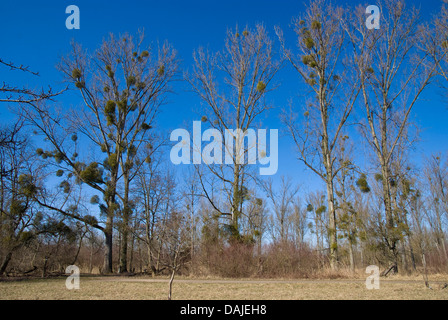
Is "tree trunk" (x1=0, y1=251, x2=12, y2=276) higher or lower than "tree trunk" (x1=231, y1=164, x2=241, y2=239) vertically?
lower

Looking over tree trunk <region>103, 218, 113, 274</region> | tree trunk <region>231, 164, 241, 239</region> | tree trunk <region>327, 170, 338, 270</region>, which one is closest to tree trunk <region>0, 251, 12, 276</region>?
tree trunk <region>103, 218, 113, 274</region>

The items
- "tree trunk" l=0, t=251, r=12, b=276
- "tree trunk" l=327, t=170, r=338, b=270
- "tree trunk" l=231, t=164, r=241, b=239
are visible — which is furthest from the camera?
"tree trunk" l=231, t=164, r=241, b=239

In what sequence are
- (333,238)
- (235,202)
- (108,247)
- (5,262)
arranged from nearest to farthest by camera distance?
1. (5,262)
2. (333,238)
3. (235,202)
4. (108,247)

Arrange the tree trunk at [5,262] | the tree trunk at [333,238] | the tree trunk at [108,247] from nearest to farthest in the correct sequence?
the tree trunk at [5,262]
the tree trunk at [333,238]
the tree trunk at [108,247]

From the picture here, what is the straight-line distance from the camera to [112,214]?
20422 mm

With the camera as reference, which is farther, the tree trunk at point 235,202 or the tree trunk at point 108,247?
the tree trunk at point 108,247

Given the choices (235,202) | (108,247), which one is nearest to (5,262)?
(108,247)

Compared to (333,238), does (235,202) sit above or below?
above

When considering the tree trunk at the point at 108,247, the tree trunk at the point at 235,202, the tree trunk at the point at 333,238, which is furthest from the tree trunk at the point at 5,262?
the tree trunk at the point at 333,238

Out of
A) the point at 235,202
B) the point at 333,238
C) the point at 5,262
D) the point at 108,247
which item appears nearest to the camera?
the point at 5,262

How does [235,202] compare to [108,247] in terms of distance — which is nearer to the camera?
[235,202]

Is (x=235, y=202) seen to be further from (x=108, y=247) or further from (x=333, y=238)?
(x=108, y=247)

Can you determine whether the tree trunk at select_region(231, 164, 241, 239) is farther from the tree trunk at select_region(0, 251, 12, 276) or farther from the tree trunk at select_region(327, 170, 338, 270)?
the tree trunk at select_region(0, 251, 12, 276)

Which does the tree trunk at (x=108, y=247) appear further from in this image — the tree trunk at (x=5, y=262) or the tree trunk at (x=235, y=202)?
the tree trunk at (x=235, y=202)
